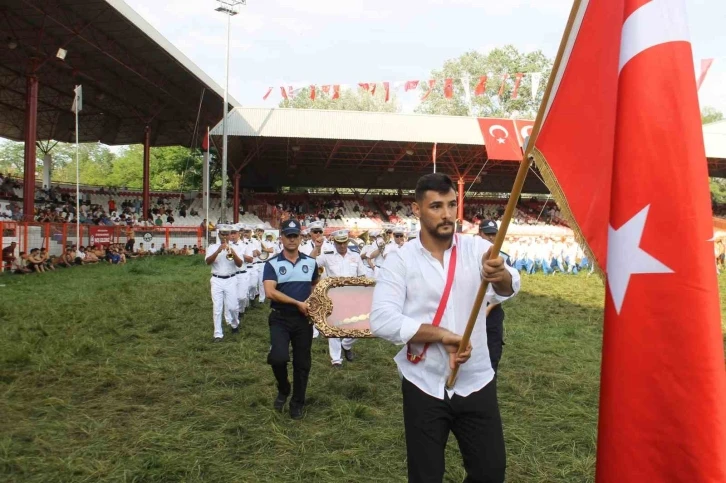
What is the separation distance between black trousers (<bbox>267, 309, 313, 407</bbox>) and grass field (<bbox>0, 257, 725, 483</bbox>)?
28 cm

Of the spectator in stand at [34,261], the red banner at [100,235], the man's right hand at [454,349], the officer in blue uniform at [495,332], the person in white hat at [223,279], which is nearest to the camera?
the man's right hand at [454,349]

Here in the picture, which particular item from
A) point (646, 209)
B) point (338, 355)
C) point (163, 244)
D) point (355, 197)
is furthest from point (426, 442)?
point (355, 197)

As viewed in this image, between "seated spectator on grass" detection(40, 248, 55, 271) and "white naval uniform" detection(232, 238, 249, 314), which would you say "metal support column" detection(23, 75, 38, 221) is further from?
"white naval uniform" detection(232, 238, 249, 314)

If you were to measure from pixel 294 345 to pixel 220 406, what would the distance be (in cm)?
101

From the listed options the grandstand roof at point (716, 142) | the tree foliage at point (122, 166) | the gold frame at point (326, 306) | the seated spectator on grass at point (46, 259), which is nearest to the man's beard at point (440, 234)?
the gold frame at point (326, 306)

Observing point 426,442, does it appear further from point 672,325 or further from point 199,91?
point 199,91

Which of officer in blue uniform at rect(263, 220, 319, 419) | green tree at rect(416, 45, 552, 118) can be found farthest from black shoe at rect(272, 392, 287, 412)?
green tree at rect(416, 45, 552, 118)

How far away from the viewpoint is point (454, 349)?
8.80 feet

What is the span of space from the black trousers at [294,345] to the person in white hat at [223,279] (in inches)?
142

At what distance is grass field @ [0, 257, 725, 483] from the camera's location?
A: 14.3ft

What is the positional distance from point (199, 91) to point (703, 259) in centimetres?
2855

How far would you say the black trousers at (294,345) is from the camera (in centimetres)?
560

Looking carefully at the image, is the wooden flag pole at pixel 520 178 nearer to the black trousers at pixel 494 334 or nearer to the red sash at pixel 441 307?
the red sash at pixel 441 307

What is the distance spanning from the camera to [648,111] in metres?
2.33
